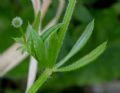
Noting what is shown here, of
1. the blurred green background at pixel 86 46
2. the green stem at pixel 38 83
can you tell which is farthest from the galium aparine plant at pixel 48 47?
the blurred green background at pixel 86 46

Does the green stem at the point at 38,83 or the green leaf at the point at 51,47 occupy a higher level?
the green leaf at the point at 51,47

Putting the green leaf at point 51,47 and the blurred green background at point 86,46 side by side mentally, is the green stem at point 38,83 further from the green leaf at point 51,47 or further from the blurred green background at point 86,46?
the blurred green background at point 86,46

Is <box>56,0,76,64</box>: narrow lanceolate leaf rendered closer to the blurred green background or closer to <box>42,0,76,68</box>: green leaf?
<box>42,0,76,68</box>: green leaf

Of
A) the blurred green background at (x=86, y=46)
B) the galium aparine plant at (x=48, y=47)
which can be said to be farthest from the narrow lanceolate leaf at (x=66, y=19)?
the blurred green background at (x=86, y=46)

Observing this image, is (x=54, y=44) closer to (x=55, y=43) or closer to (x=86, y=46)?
(x=55, y=43)

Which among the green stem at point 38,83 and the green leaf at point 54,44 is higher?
the green leaf at point 54,44

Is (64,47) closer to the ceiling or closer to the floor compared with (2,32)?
closer to the floor

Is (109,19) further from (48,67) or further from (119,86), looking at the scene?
(48,67)

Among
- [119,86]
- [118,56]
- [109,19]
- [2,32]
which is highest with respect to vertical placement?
[2,32]

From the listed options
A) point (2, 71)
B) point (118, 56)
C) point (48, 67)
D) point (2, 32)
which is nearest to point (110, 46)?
point (118, 56)

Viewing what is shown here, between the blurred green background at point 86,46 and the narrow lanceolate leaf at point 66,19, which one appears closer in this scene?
the narrow lanceolate leaf at point 66,19

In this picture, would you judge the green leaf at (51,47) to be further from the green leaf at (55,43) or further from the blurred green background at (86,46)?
the blurred green background at (86,46)
